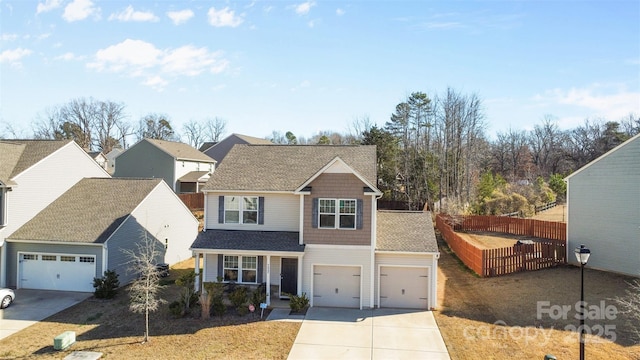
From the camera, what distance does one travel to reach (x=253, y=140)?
57.6m

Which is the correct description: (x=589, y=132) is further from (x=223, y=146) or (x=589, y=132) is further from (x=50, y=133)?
(x=50, y=133)

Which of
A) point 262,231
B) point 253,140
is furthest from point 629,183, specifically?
point 253,140

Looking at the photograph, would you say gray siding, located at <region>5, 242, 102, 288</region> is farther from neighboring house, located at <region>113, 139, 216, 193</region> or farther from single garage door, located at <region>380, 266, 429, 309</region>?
neighboring house, located at <region>113, 139, 216, 193</region>

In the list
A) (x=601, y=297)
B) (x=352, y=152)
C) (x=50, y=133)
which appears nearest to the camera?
(x=601, y=297)

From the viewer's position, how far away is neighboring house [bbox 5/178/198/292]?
2031cm

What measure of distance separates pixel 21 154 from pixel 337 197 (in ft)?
60.3

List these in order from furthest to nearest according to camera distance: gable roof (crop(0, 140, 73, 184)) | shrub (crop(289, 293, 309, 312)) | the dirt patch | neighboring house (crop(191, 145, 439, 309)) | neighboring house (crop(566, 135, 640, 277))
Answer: gable roof (crop(0, 140, 73, 184)), neighboring house (crop(566, 135, 640, 277)), neighboring house (crop(191, 145, 439, 309)), shrub (crop(289, 293, 309, 312)), the dirt patch

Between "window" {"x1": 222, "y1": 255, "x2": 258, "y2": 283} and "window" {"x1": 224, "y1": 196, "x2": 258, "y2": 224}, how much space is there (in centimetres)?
171

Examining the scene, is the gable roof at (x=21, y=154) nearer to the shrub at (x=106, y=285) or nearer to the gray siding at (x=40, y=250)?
the gray siding at (x=40, y=250)

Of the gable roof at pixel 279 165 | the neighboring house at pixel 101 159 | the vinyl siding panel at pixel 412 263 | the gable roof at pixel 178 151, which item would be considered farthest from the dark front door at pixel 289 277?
the neighboring house at pixel 101 159

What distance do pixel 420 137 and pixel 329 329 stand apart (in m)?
33.5

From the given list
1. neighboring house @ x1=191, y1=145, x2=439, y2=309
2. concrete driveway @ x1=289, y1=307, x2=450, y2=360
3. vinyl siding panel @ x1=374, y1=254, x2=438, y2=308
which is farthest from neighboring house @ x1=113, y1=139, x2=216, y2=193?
vinyl siding panel @ x1=374, y1=254, x2=438, y2=308

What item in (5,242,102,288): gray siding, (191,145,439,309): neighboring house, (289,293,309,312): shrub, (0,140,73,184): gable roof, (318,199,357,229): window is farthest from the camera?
(0,140,73,184): gable roof

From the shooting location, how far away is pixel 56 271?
811 inches
